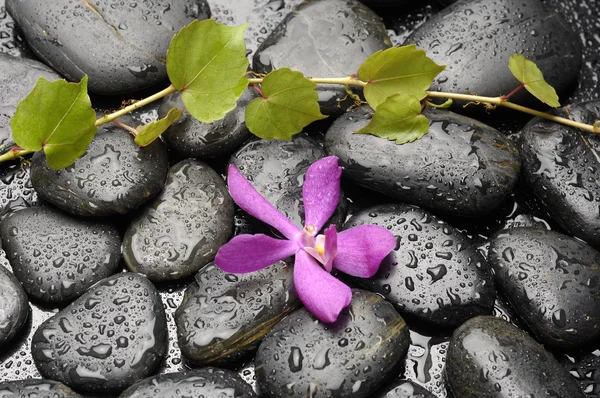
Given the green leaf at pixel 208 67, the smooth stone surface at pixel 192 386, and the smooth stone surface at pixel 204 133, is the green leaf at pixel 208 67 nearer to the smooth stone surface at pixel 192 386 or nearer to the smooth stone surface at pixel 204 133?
the smooth stone surface at pixel 204 133

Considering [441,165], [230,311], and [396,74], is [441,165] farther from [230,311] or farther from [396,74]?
[230,311]

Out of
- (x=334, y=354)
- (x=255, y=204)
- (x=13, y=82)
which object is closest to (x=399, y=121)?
(x=255, y=204)

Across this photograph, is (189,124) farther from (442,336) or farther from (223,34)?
(442,336)

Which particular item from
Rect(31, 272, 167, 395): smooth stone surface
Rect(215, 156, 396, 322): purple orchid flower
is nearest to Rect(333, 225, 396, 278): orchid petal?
Rect(215, 156, 396, 322): purple orchid flower

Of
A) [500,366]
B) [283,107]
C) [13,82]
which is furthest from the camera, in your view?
[13,82]

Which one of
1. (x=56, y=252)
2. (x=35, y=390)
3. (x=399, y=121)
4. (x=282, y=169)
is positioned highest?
(x=399, y=121)

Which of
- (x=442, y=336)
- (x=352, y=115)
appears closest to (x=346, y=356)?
(x=442, y=336)

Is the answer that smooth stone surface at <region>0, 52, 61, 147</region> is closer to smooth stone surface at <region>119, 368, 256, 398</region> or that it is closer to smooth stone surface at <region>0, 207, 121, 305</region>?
smooth stone surface at <region>0, 207, 121, 305</region>

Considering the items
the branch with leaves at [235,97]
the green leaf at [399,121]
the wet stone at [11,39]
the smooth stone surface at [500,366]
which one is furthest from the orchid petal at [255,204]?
the wet stone at [11,39]
